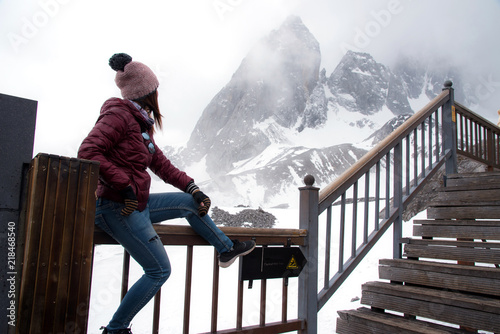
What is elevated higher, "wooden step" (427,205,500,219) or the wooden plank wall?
"wooden step" (427,205,500,219)

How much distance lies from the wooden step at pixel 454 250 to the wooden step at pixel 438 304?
37cm

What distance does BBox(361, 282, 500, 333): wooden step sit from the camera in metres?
2.26

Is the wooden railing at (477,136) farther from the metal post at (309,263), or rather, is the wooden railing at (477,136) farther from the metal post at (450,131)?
the metal post at (309,263)

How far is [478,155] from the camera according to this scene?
4781mm

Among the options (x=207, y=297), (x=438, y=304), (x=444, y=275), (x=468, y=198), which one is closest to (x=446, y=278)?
(x=444, y=275)

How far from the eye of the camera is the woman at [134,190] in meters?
1.57

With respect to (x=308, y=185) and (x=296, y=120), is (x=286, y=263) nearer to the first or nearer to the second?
(x=308, y=185)

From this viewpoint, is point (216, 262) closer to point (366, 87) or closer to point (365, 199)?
point (365, 199)

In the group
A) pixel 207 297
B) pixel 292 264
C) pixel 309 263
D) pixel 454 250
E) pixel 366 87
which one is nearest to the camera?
pixel 292 264

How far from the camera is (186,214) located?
1899 mm

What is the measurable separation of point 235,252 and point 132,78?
1.01m

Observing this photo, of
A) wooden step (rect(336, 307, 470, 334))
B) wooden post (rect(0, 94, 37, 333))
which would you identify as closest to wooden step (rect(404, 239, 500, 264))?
wooden step (rect(336, 307, 470, 334))

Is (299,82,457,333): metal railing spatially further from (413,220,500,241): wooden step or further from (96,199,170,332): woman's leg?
(96,199,170,332): woman's leg

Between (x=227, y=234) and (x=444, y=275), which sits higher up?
(x=227, y=234)
